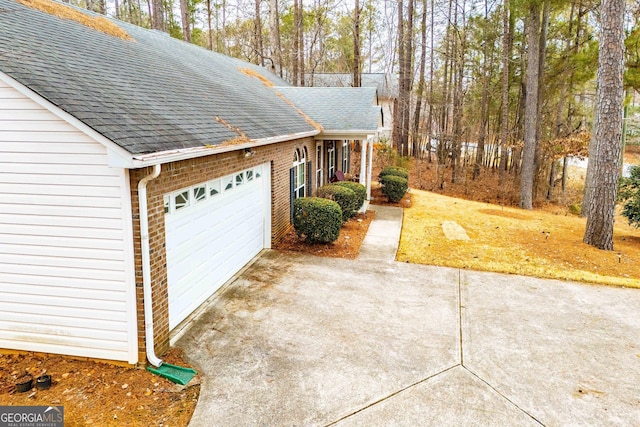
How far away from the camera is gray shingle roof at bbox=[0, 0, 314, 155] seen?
14.8ft

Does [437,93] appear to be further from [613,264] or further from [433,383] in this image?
[433,383]

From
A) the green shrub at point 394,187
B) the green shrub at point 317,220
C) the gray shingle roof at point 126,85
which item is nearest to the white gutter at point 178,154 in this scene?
the gray shingle roof at point 126,85

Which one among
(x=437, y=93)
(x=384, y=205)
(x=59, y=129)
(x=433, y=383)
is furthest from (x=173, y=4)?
(x=433, y=383)

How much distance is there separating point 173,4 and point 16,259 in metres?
29.3

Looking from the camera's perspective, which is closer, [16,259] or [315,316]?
[16,259]

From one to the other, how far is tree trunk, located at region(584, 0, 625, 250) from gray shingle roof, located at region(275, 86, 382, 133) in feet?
19.2

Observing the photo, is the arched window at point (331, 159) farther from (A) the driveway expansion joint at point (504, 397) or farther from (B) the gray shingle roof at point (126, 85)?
(A) the driveway expansion joint at point (504, 397)

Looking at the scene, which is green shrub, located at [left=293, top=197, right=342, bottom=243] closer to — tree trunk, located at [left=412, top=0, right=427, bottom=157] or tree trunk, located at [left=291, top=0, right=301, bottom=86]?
tree trunk, located at [left=291, top=0, right=301, bottom=86]

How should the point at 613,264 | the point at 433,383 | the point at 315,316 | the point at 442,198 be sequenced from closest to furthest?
the point at 433,383
the point at 315,316
the point at 613,264
the point at 442,198

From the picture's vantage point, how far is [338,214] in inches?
392

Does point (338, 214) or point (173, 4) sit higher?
point (173, 4)

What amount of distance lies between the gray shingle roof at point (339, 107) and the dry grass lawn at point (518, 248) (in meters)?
3.48

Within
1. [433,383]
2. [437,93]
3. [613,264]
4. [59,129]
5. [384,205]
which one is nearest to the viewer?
[59,129]

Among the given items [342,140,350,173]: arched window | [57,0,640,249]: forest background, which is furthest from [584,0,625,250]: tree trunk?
[342,140,350,173]: arched window
